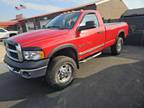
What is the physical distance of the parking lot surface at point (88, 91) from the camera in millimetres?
Result: 3931

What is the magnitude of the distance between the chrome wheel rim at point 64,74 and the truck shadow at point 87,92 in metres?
0.25

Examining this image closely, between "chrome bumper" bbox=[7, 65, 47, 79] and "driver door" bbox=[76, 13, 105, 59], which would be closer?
"chrome bumper" bbox=[7, 65, 47, 79]

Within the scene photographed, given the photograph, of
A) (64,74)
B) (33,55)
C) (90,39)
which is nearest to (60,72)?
(64,74)

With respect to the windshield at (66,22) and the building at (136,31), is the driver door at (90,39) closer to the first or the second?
the windshield at (66,22)

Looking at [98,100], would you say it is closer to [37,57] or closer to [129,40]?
[37,57]

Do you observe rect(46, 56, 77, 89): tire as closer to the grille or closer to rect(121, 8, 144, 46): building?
the grille

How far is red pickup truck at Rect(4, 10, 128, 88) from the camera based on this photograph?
13.5 ft

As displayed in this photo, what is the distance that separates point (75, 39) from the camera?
4.94 meters

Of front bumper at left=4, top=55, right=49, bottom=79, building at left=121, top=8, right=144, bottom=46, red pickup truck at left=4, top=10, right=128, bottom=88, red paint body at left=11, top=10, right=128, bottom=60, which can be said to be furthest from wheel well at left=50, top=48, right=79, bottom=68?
building at left=121, top=8, right=144, bottom=46

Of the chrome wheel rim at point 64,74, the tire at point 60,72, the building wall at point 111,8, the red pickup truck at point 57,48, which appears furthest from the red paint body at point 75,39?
the building wall at point 111,8

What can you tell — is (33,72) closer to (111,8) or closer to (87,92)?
(87,92)

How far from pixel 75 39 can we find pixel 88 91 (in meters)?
1.44

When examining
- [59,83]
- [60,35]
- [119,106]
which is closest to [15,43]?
[60,35]

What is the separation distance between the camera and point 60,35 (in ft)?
15.1
